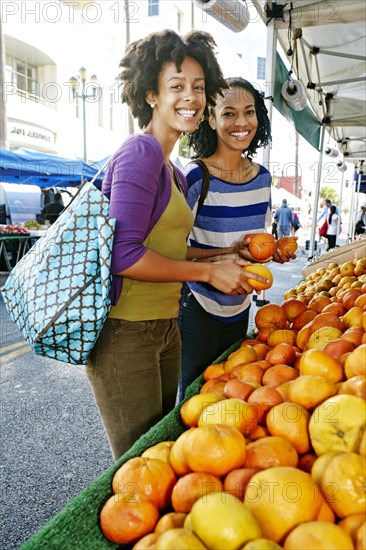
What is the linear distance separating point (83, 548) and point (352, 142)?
10.2 meters

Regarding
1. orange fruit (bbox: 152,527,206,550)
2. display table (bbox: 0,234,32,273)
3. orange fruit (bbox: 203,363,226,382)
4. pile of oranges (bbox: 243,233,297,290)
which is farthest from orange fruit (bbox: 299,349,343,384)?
display table (bbox: 0,234,32,273)

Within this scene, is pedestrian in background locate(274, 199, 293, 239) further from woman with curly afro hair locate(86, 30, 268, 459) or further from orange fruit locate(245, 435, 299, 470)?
orange fruit locate(245, 435, 299, 470)

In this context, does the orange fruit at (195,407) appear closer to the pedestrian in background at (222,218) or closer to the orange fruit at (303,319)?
the orange fruit at (303,319)

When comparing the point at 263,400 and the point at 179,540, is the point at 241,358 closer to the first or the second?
the point at 263,400

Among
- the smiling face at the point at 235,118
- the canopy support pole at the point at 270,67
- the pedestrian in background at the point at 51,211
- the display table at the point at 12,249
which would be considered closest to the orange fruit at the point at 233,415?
the smiling face at the point at 235,118

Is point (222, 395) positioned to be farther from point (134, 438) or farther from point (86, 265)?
point (86, 265)

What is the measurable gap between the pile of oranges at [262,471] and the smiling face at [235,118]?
1.24 metres

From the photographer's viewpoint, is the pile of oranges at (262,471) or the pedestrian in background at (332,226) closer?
the pile of oranges at (262,471)

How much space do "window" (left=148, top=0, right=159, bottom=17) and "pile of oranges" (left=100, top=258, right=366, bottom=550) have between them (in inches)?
1329

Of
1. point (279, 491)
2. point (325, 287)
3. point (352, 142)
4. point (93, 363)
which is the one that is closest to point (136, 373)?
point (93, 363)

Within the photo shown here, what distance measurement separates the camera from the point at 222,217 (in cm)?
229

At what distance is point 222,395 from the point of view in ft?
4.68

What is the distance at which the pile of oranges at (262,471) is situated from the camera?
0.85 meters

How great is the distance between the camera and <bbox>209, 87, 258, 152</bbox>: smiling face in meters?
2.28
